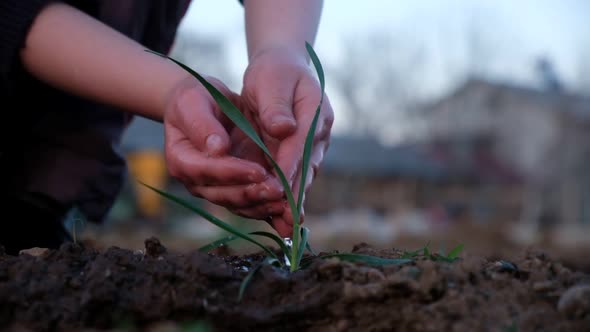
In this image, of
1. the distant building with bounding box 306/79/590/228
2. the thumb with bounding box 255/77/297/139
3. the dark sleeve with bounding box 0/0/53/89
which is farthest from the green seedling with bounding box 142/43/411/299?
the distant building with bounding box 306/79/590/228

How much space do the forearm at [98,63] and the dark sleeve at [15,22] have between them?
Answer: 0.6 inches

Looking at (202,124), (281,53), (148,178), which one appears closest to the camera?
(202,124)

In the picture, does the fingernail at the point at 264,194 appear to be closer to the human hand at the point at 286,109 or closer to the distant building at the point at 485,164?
the human hand at the point at 286,109

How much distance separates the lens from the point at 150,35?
7.06 feet

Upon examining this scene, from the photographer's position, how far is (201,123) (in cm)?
125

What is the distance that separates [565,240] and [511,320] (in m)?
15.5

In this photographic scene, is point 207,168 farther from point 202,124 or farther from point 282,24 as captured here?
point 282,24

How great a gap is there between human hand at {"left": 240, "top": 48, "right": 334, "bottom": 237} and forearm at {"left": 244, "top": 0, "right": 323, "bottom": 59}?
87 mm

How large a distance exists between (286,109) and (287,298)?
495mm

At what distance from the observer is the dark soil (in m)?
0.81

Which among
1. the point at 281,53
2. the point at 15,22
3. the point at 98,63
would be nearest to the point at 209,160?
the point at 281,53

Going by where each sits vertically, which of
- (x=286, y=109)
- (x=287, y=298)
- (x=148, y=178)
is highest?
(x=148, y=178)

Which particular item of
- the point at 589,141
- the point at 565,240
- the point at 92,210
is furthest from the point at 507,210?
the point at 92,210

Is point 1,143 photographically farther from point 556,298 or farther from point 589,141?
point 589,141
